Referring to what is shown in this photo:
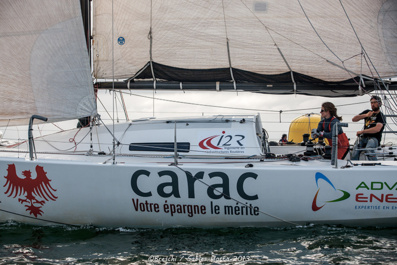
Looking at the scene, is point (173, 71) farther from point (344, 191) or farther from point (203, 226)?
point (344, 191)

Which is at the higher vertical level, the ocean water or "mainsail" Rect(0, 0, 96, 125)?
"mainsail" Rect(0, 0, 96, 125)

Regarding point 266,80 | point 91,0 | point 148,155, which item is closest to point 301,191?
point 148,155

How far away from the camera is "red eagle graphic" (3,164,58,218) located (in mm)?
4598

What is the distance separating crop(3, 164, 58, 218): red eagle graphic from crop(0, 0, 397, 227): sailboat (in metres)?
→ 0.01

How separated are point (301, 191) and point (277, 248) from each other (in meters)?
0.65

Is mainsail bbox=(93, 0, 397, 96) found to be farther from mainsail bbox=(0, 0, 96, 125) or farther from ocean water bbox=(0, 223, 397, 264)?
ocean water bbox=(0, 223, 397, 264)

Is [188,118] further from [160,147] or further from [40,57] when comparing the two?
[40,57]

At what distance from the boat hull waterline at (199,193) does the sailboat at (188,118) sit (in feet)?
0.04

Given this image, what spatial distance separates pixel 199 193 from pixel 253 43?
2.81 meters

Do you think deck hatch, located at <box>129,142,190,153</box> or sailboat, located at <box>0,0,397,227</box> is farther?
deck hatch, located at <box>129,142,190,153</box>

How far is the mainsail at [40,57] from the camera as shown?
17.2ft

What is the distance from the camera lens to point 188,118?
5.77 metres

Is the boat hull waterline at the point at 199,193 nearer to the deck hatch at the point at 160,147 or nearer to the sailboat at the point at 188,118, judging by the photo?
the sailboat at the point at 188,118

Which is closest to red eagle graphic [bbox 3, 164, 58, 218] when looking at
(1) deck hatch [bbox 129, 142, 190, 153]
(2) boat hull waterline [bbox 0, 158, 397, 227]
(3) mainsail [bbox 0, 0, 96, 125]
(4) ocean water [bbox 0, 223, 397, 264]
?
(2) boat hull waterline [bbox 0, 158, 397, 227]
